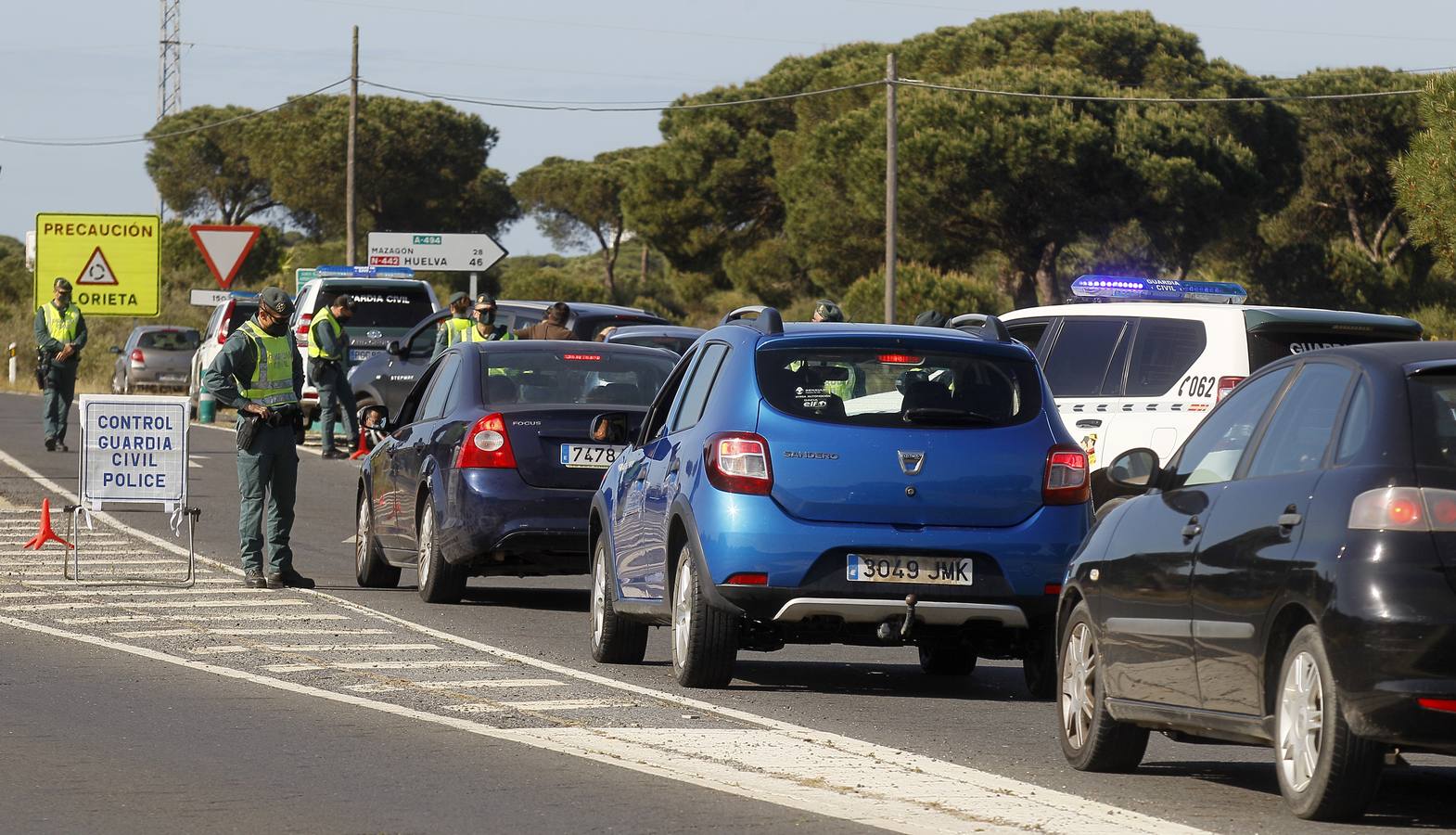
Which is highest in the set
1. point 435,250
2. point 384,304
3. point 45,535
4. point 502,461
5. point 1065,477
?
point 435,250

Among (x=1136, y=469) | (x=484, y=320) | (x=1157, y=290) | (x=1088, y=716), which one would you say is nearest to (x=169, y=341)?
(x=484, y=320)

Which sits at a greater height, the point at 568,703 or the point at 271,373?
the point at 271,373

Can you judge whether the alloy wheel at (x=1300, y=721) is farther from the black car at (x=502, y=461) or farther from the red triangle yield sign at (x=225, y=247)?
the red triangle yield sign at (x=225, y=247)

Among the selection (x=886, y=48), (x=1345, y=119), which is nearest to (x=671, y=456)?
(x=1345, y=119)

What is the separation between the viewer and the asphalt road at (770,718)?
7445mm

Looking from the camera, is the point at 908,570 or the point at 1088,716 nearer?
the point at 1088,716

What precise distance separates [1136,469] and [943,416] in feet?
7.79

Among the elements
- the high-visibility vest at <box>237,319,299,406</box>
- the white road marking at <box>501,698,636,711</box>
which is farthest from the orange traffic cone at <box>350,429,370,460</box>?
the white road marking at <box>501,698,636,711</box>

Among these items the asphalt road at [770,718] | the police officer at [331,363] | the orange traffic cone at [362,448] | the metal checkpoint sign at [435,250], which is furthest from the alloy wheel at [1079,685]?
the metal checkpoint sign at [435,250]

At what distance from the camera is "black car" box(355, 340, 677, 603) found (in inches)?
541

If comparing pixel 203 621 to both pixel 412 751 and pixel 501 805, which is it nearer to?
pixel 412 751

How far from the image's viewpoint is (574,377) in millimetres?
14789

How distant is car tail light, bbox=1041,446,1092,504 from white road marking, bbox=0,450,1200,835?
5.43 feet

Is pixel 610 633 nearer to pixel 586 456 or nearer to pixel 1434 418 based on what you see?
pixel 586 456
